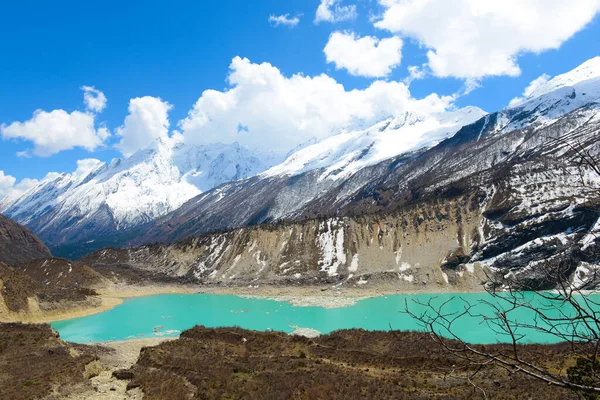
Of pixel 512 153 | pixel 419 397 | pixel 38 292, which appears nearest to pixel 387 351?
pixel 419 397

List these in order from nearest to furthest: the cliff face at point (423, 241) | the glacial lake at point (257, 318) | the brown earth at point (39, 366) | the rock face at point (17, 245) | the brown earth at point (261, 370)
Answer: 1. the brown earth at point (39, 366)
2. the brown earth at point (261, 370)
3. the glacial lake at point (257, 318)
4. the cliff face at point (423, 241)
5. the rock face at point (17, 245)

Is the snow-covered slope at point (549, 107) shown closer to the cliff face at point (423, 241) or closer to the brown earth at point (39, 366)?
the cliff face at point (423, 241)

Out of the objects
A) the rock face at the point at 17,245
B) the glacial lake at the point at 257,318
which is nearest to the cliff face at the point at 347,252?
the glacial lake at the point at 257,318

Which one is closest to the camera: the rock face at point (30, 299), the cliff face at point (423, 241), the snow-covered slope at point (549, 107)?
the rock face at point (30, 299)

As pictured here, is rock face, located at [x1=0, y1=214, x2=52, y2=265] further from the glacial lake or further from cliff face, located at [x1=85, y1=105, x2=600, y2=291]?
the glacial lake

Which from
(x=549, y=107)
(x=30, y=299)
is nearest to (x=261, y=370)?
(x=30, y=299)

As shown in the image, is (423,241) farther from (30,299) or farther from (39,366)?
(39,366)
